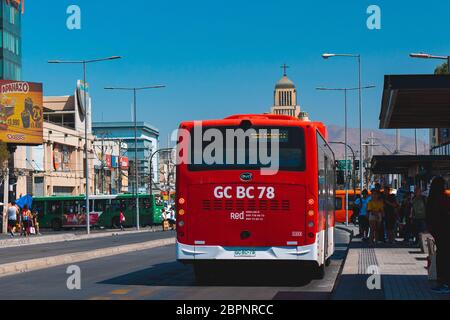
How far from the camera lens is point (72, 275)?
763 inches

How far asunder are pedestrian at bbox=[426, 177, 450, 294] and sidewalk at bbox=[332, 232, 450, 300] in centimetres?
32

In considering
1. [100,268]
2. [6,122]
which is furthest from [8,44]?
[100,268]

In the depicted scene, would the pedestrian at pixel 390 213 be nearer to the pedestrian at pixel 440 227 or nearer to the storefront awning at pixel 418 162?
the storefront awning at pixel 418 162

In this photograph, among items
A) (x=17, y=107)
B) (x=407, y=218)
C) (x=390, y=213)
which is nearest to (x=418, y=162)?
(x=407, y=218)

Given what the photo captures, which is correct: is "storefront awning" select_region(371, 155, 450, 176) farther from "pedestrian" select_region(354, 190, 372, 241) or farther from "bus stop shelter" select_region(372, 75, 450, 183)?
"pedestrian" select_region(354, 190, 372, 241)

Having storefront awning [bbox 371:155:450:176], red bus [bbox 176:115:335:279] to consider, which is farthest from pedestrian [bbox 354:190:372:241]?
red bus [bbox 176:115:335:279]

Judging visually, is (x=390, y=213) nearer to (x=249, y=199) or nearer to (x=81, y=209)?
(x=249, y=199)

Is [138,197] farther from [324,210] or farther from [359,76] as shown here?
[324,210]

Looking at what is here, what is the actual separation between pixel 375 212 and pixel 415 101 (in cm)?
1030

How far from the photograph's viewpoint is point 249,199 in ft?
54.3

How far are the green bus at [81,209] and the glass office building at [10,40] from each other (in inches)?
730

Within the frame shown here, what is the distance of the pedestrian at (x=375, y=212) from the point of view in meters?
29.4

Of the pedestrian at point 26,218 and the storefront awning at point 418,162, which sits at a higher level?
the storefront awning at point 418,162

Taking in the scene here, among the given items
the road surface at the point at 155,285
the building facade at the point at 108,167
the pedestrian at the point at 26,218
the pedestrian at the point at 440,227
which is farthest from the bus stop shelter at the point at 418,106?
the building facade at the point at 108,167
